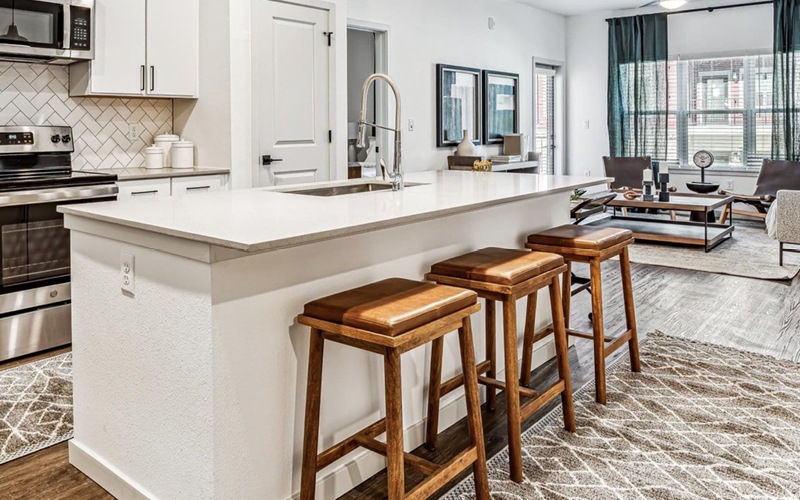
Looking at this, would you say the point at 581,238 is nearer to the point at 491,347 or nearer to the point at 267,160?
the point at 491,347

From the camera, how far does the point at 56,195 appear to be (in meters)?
3.46

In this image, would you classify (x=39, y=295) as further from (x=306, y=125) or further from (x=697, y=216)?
(x=697, y=216)

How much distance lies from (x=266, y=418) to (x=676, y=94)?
8549 mm

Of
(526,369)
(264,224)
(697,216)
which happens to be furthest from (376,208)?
(697,216)

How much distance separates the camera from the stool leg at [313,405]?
186 cm

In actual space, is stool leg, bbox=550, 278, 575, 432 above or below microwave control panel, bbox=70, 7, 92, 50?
below

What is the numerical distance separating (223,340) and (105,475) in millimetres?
811

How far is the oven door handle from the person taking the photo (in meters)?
3.30

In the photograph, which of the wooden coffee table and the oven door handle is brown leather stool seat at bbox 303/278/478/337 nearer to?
the oven door handle

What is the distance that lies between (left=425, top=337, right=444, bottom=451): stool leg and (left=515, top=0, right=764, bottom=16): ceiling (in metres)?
7.03


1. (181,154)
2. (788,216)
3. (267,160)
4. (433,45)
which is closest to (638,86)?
(433,45)

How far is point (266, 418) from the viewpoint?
1870 mm

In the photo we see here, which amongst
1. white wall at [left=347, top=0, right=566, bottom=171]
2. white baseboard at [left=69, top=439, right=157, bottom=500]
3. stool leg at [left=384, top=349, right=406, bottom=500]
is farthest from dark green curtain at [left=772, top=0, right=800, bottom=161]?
white baseboard at [left=69, top=439, right=157, bottom=500]

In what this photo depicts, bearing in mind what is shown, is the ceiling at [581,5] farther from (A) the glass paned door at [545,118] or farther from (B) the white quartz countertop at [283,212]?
(B) the white quartz countertop at [283,212]
